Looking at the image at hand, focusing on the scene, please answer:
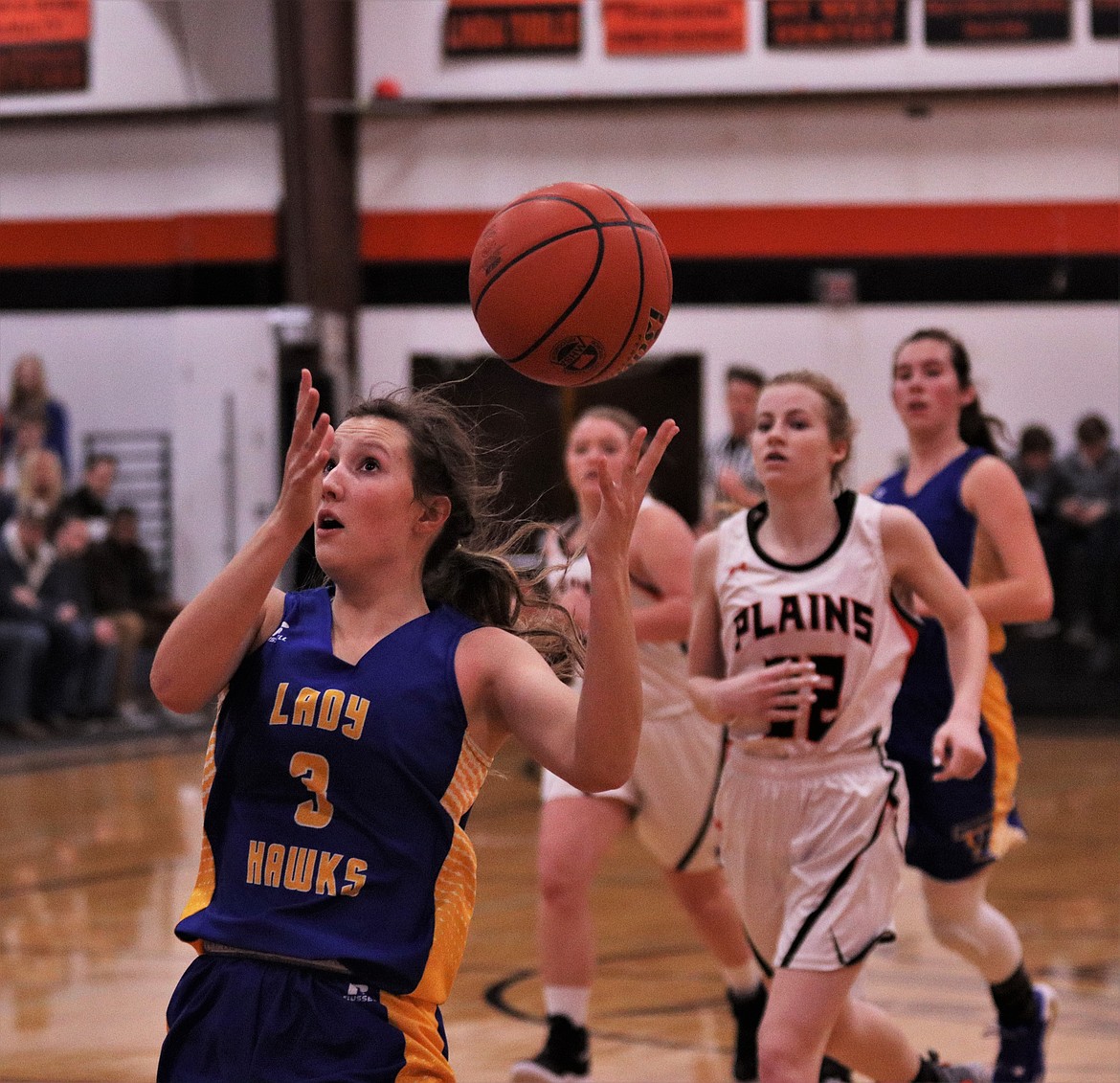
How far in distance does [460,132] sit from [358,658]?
1263 centimetres

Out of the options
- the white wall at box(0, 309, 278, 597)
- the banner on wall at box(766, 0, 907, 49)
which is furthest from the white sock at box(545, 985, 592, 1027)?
the banner on wall at box(766, 0, 907, 49)

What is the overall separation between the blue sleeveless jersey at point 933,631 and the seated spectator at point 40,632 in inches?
302

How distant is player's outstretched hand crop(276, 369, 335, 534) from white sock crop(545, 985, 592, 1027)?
8.33ft

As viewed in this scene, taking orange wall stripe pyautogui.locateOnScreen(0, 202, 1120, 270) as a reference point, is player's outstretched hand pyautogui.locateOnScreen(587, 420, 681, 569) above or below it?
below

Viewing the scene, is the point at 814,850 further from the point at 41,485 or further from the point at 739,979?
the point at 41,485

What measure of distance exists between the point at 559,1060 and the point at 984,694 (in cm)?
142

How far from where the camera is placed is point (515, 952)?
6070 millimetres

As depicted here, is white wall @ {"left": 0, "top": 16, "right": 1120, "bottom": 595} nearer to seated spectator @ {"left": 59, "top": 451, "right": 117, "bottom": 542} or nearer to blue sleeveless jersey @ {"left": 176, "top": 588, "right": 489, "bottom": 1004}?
seated spectator @ {"left": 59, "top": 451, "right": 117, "bottom": 542}

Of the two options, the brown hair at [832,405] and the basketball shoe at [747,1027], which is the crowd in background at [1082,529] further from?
the brown hair at [832,405]

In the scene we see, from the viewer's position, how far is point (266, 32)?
557 inches

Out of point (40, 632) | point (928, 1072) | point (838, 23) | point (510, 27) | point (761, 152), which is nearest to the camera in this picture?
point (928, 1072)

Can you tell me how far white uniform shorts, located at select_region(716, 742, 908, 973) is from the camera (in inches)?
141

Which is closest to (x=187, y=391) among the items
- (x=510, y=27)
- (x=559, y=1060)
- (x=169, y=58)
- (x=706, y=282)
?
(x=169, y=58)

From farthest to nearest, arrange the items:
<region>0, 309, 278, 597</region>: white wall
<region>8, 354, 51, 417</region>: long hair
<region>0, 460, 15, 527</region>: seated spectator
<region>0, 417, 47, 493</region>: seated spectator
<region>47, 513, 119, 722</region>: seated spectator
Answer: <region>0, 309, 278, 597</region>: white wall
<region>8, 354, 51, 417</region>: long hair
<region>0, 417, 47, 493</region>: seated spectator
<region>47, 513, 119, 722</region>: seated spectator
<region>0, 460, 15, 527</region>: seated spectator
